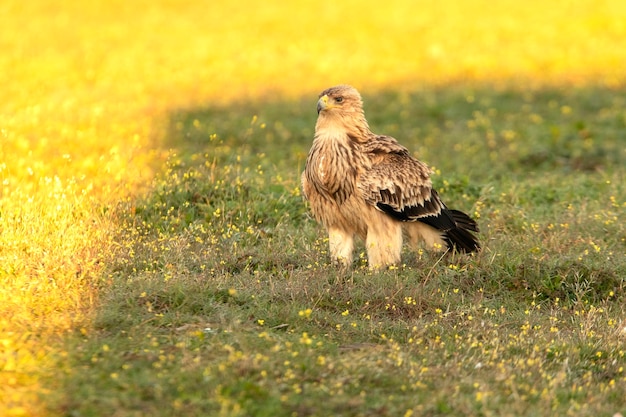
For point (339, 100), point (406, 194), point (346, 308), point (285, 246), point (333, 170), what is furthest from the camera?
point (285, 246)

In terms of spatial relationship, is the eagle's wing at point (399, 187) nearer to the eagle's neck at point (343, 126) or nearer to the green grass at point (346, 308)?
the eagle's neck at point (343, 126)

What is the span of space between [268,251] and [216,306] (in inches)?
61.4

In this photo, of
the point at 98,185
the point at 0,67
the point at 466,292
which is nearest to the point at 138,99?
the point at 0,67

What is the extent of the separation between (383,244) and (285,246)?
902 millimetres

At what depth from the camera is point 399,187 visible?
8.31m

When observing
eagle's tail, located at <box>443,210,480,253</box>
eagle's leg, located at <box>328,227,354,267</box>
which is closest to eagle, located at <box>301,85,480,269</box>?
eagle's leg, located at <box>328,227,354,267</box>

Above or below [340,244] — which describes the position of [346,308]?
below

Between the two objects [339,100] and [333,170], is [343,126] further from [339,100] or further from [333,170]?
[333,170]

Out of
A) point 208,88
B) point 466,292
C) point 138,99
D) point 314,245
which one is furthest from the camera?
point 208,88

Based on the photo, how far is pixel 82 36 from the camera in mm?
21188

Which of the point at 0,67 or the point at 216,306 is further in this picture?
the point at 0,67

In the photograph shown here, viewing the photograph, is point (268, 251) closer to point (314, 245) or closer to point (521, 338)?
point (314, 245)

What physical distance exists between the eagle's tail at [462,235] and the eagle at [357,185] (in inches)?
6.5

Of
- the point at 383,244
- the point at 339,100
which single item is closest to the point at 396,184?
→ the point at 383,244
